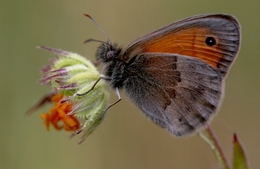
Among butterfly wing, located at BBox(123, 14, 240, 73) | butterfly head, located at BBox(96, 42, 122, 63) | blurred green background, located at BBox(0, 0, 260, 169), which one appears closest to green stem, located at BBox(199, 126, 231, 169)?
butterfly wing, located at BBox(123, 14, 240, 73)

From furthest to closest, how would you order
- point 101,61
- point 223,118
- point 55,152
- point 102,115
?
point 223,118 < point 55,152 < point 101,61 < point 102,115

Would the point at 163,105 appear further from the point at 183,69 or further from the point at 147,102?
the point at 183,69

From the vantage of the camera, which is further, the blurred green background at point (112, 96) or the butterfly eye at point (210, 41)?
the blurred green background at point (112, 96)

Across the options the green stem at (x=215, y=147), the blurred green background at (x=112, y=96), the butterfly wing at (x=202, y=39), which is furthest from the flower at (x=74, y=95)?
the blurred green background at (x=112, y=96)

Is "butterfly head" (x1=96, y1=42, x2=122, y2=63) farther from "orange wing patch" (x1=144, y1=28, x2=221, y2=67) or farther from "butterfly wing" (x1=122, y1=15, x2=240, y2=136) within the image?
"orange wing patch" (x1=144, y1=28, x2=221, y2=67)

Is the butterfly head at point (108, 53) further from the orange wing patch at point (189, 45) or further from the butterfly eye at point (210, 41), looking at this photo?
the butterfly eye at point (210, 41)

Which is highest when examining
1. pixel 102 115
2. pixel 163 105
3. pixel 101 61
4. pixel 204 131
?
pixel 101 61

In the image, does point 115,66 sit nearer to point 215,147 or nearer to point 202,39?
point 202,39

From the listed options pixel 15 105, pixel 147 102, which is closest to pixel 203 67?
pixel 147 102
